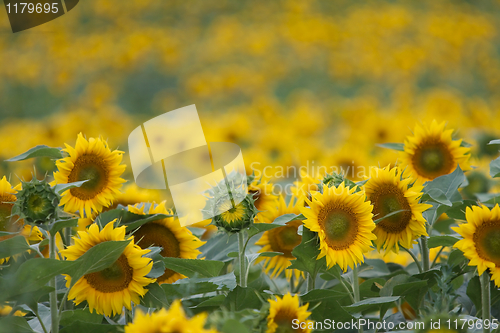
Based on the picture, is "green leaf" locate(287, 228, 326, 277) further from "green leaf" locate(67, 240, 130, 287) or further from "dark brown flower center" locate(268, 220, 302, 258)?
"green leaf" locate(67, 240, 130, 287)

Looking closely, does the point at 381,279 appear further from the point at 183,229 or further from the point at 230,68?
the point at 230,68

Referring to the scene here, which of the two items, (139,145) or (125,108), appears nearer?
(139,145)

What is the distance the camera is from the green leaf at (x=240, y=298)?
67 cm

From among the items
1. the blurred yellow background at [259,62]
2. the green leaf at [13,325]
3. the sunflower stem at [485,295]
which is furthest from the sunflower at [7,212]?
the blurred yellow background at [259,62]

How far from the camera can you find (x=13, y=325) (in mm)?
629

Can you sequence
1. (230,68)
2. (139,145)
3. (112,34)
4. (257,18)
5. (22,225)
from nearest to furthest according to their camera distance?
(22,225)
(139,145)
(230,68)
(112,34)
(257,18)

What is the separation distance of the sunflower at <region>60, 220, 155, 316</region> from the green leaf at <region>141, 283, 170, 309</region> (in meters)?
0.01

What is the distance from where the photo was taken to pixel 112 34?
9.91 ft

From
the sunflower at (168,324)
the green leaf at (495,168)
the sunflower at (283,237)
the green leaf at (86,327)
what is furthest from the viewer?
the sunflower at (283,237)

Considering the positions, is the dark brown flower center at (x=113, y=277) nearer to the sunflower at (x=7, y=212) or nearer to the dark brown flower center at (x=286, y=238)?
the sunflower at (x=7, y=212)

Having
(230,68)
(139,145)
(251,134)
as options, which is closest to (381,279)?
(139,145)

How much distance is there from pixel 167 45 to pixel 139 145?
1.97m

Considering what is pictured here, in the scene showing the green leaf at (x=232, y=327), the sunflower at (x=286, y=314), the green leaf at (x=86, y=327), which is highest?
the green leaf at (x=232, y=327)

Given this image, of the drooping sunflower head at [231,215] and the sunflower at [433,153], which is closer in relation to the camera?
the drooping sunflower head at [231,215]
